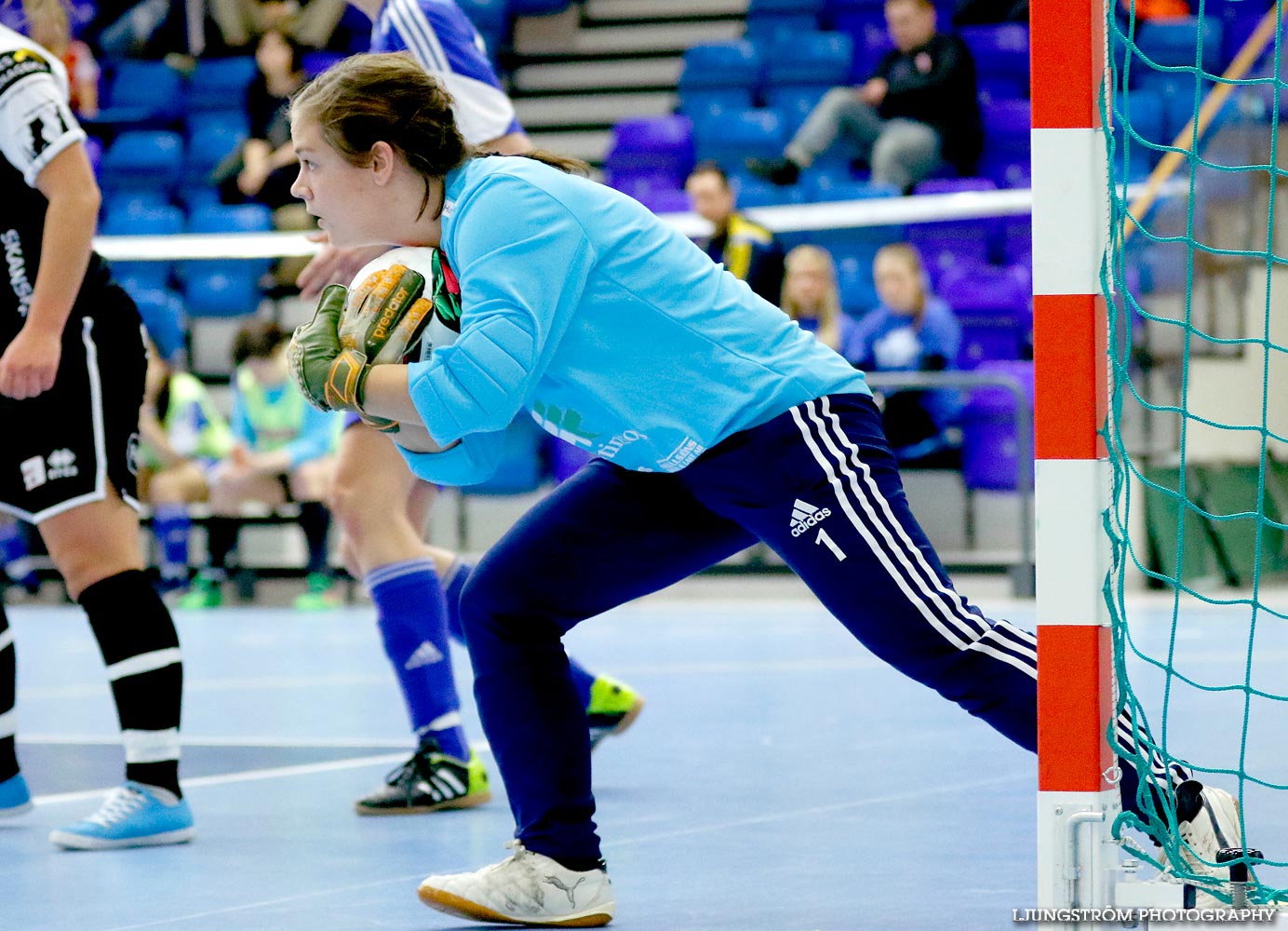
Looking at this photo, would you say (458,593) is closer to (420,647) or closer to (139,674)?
(420,647)

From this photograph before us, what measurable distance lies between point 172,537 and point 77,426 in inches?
288

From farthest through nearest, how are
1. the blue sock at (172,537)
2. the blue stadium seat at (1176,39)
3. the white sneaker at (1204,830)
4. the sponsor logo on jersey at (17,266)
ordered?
the blue stadium seat at (1176,39) < the blue sock at (172,537) < the sponsor logo on jersey at (17,266) < the white sneaker at (1204,830)

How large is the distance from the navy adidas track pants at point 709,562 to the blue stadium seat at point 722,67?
11.0m

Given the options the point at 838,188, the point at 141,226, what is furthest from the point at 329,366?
the point at 141,226

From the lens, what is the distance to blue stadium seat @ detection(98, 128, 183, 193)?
47.3 feet

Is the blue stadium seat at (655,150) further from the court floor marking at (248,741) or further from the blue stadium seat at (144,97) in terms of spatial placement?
the court floor marking at (248,741)

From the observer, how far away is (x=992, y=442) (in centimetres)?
1013

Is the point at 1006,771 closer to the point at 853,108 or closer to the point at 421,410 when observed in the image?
the point at 421,410

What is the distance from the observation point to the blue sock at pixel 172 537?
11.0 m

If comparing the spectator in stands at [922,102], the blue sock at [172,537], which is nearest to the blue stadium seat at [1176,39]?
the spectator in stands at [922,102]

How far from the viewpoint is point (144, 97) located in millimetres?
15078

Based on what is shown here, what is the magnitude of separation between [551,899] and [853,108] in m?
9.78

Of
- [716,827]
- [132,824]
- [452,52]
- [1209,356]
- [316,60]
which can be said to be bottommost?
[1209,356]

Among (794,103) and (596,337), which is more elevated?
(794,103)
